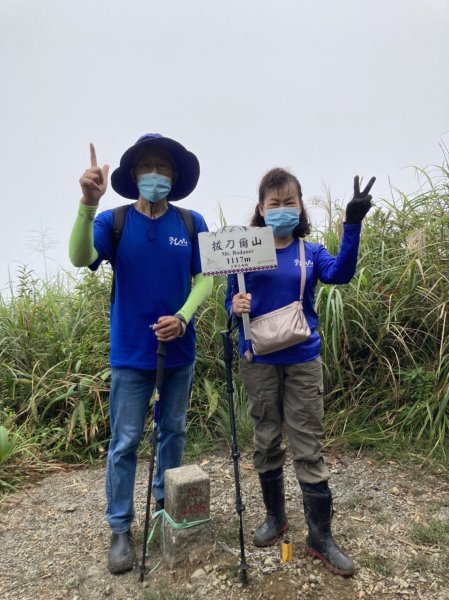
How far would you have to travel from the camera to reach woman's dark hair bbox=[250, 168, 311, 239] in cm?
236

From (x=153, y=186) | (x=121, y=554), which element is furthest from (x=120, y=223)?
(x=121, y=554)

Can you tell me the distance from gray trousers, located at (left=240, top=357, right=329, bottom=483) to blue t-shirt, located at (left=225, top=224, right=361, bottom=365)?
6 centimetres

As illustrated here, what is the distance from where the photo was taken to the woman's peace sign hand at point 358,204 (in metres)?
2.11

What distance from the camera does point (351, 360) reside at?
396 cm

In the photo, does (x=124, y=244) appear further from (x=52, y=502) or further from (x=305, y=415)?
(x=52, y=502)

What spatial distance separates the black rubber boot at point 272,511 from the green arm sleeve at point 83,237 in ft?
4.76

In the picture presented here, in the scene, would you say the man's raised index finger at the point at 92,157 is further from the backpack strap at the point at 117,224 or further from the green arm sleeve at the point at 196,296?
the green arm sleeve at the point at 196,296

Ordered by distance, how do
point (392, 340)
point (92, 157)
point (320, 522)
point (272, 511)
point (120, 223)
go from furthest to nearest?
1. point (392, 340)
2. point (272, 511)
3. point (120, 223)
4. point (320, 522)
5. point (92, 157)

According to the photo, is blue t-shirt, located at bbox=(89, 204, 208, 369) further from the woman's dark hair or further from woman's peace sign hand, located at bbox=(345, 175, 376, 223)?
woman's peace sign hand, located at bbox=(345, 175, 376, 223)

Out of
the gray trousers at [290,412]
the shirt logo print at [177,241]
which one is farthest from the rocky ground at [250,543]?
the shirt logo print at [177,241]

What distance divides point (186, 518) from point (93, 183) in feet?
5.47

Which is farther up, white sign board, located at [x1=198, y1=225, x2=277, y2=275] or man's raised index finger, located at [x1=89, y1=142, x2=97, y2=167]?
man's raised index finger, located at [x1=89, y1=142, x2=97, y2=167]

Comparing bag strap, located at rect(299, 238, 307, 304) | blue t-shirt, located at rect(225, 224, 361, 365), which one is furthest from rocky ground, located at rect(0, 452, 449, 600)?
bag strap, located at rect(299, 238, 307, 304)

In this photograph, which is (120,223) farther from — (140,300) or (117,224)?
(140,300)
